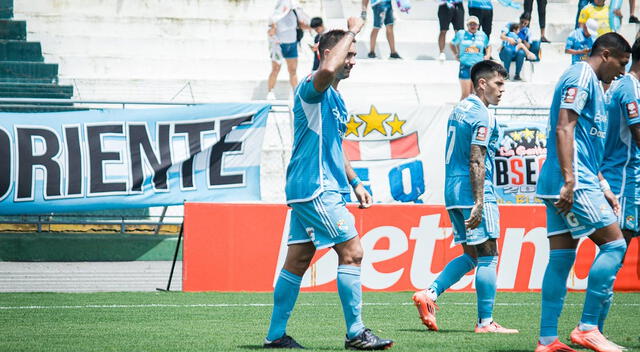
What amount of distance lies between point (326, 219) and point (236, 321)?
2.58 metres

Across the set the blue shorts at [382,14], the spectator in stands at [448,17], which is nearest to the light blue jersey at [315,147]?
the blue shorts at [382,14]

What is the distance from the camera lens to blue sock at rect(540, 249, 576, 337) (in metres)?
6.37

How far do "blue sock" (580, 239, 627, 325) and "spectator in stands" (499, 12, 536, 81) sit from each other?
1451cm

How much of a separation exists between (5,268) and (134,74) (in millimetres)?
7108

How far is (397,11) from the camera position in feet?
76.5

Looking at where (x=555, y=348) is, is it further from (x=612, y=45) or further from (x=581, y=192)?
(x=612, y=45)

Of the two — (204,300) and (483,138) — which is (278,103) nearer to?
(204,300)

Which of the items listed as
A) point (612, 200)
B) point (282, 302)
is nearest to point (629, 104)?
point (612, 200)

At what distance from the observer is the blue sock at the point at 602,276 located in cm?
637

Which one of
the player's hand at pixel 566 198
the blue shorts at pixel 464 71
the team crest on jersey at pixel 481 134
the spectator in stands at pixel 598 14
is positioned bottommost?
the blue shorts at pixel 464 71

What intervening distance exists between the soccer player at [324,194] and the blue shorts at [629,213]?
1.89 m

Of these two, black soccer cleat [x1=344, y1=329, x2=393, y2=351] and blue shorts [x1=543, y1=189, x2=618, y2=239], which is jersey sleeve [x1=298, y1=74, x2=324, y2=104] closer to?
black soccer cleat [x1=344, y1=329, x2=393, y2=351]

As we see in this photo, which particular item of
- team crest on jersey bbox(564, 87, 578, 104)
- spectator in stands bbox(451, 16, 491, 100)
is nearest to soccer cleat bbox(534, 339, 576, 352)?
team crest on jersey bbox(564, 87, 578, 104)

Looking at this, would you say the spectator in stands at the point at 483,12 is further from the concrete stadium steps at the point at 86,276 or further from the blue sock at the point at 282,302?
the blue sock at the point at 282,302
